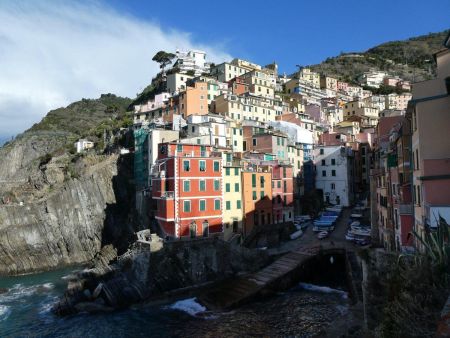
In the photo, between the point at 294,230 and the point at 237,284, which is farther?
the point at 294,230

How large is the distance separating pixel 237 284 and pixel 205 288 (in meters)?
3.59

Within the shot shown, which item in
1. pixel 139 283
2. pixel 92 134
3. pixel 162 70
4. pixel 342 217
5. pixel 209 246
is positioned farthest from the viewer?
pixel 162 70

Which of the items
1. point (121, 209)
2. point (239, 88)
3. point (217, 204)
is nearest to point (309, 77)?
point (239, 88)

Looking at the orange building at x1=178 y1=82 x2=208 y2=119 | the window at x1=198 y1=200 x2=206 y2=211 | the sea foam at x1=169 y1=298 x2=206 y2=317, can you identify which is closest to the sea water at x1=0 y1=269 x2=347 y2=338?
the sea foam at x1=169 y1=298 x2=206 y2=317

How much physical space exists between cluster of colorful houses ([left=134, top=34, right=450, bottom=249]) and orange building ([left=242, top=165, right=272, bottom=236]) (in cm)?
14

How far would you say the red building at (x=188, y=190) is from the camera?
4184 cm

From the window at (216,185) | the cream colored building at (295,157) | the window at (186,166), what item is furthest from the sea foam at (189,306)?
Answer: the cream colored building at (295,157)

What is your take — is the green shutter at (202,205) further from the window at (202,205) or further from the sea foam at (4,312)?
the sea foam at (4,312)

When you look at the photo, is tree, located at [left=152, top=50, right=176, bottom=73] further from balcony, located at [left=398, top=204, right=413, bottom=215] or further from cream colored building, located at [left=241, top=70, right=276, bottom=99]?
balcony, located at [left=398, top=204, right=413, bottom=215]

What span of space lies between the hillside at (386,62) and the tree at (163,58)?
7695cm

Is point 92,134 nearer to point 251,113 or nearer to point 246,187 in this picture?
point 251,113

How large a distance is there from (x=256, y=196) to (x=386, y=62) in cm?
15488

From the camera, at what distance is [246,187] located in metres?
48.7

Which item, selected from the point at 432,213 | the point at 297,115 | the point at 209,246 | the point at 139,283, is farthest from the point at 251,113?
the point at 432,213
